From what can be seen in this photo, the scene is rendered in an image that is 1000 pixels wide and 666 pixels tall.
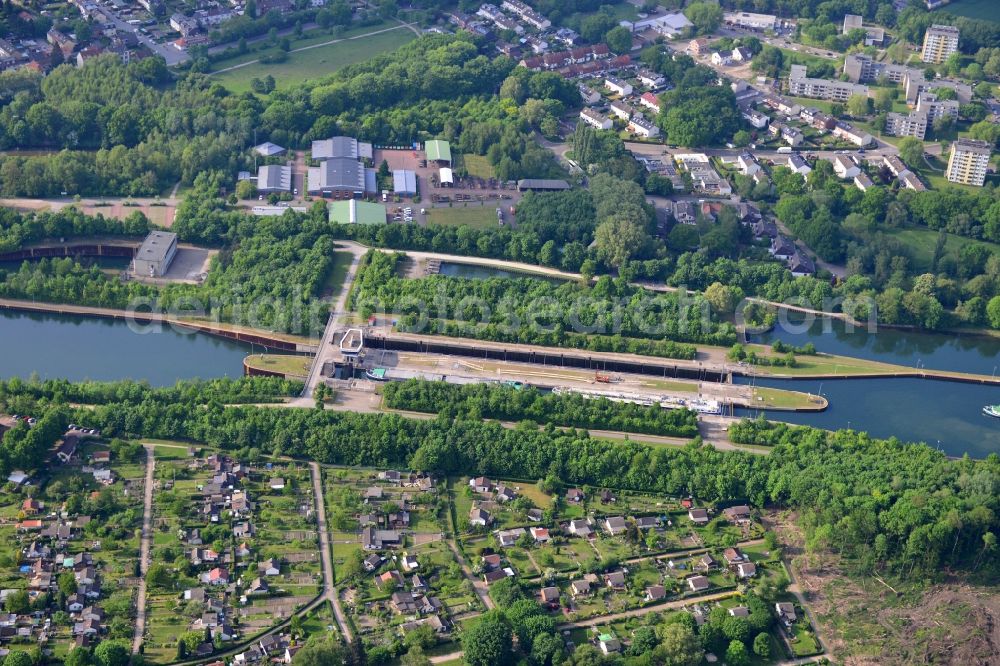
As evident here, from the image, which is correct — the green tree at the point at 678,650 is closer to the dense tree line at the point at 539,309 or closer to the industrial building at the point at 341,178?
the dense tree line at the point at 539,309

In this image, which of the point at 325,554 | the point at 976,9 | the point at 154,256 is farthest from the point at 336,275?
the point at 976,9

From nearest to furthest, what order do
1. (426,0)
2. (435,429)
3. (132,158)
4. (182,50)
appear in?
(435,429)
(132,158)
(182,50)
(426,0)

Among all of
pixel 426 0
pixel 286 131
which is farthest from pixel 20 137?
pixel 426 0

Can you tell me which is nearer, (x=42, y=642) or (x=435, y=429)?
(x=42, y=642)

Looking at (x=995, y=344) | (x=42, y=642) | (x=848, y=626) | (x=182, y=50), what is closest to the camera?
(x=42, y=642)

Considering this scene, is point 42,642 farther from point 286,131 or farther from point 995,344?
point 995,344

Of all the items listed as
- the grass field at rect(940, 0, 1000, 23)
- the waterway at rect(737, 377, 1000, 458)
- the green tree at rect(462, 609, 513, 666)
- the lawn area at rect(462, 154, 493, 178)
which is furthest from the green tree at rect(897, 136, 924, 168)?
the green tree at rect(462, 609, 513, 666)
